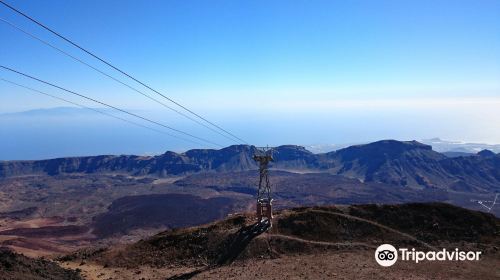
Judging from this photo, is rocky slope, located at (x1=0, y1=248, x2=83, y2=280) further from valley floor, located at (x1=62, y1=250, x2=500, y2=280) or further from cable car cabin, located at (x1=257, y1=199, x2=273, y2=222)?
cable car cabin, located at (x1=257, y1=199, x2=273, y2=222)

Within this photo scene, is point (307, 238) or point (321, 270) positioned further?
point (307, 238)

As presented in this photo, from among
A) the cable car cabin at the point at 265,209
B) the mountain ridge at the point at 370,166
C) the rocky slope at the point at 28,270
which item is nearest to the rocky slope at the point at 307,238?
the cable car cabin at the point at 265,209

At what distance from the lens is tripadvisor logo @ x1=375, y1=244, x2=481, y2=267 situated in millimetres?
31031

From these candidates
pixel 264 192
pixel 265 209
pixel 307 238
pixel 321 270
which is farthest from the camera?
pixel 265 209

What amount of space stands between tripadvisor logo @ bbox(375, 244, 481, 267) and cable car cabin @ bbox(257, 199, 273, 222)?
8460mm

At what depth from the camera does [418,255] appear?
31.8 metres

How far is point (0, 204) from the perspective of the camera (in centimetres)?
12331

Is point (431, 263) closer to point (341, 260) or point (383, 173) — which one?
point (341, 260)

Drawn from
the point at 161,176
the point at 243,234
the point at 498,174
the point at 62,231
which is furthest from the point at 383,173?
the point at 243,234

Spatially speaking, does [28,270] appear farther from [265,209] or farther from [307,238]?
[307,238]

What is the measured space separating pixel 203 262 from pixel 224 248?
1974 millimetres

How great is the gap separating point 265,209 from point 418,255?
1189 cm

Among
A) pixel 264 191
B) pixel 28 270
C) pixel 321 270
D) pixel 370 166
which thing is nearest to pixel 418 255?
pixel 321 270

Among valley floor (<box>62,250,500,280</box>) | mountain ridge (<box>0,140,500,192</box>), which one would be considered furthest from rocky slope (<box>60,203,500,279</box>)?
mountain ridge (<box>0,140,500,192</box>)
